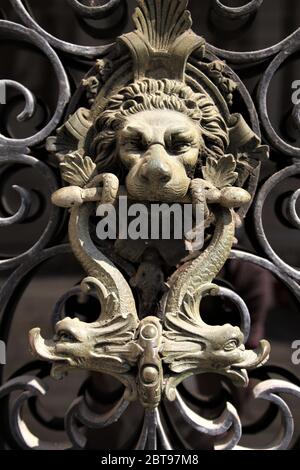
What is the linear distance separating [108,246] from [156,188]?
13cm

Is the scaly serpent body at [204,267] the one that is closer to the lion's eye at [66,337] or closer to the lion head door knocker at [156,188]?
the lion head door knocker at [156,188]

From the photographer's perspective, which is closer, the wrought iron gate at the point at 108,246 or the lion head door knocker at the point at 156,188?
the lion head door knocker at the point at 156,188

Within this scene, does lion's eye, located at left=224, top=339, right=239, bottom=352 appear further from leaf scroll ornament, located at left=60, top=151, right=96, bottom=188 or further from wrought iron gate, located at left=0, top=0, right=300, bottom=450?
leaf scroll ornament, located at left=60, top=151, right=96, bottom=188

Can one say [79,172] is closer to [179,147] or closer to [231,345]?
[179,147]

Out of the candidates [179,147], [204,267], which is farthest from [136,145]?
[204,267]

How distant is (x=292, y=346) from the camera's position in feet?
2.47

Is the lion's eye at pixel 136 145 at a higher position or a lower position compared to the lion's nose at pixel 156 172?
higher

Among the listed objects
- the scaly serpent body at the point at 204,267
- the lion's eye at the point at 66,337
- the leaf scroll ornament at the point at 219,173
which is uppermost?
the leaf scroll ornament at the point at 219,173

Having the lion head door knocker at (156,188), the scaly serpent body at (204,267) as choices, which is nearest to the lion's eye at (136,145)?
the lion head door knocker at (156,188)

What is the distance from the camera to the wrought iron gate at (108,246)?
668 millimetres

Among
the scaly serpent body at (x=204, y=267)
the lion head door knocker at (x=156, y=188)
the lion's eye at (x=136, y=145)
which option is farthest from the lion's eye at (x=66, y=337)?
the lion's eye at (x=136, y=145)

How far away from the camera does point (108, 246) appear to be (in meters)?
0.65
